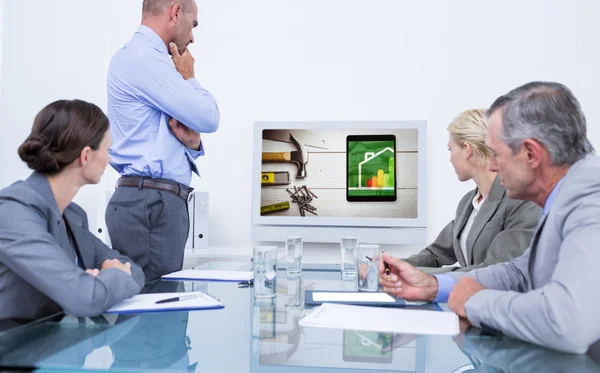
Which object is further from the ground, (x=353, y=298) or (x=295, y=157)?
(x=295, y=157)

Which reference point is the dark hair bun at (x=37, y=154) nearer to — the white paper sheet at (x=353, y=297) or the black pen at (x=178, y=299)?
the black pen at (x=178, y=299)

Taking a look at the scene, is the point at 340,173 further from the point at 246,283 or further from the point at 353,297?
the point at 353,297

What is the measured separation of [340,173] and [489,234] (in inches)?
86.1

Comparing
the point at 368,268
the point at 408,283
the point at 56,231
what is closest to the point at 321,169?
the point at 368,268

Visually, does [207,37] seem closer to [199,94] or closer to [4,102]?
[4,102]

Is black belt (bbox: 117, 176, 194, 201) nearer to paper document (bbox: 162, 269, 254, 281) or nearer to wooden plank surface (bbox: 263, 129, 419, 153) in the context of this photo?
paper document (bbox: 162, 269, 254, 281)

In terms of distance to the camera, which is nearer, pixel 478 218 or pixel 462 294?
pixel 462 294

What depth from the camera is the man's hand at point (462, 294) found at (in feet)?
4.27

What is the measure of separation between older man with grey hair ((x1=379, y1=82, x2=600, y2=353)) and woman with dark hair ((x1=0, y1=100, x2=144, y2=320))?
0.74 m

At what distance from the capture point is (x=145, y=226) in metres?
2.03

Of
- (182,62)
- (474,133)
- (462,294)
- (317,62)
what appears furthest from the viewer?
(317,62)

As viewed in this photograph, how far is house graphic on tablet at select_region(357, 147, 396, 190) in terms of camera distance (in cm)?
416

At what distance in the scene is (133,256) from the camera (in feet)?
6.66

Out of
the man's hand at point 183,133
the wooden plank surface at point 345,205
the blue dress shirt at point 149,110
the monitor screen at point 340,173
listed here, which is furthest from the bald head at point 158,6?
the wooden plank surface at point 345,205
